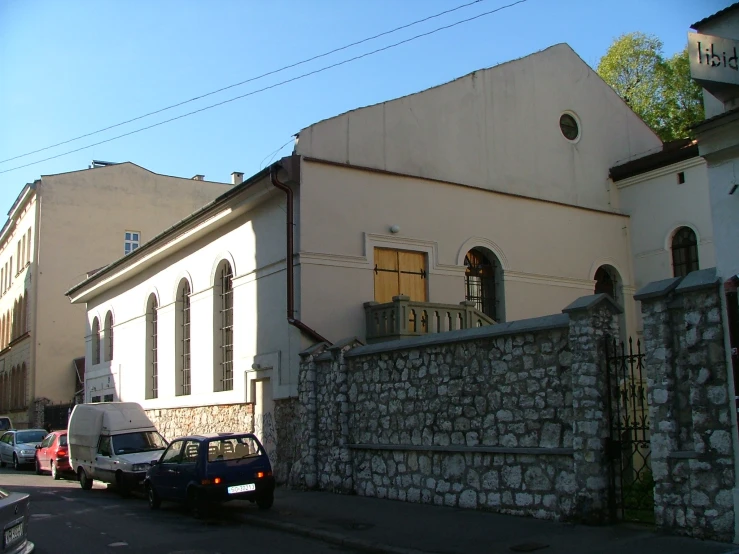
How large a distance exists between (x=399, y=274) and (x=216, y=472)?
7182 mm

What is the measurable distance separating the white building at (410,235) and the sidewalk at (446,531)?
4310 millimetres

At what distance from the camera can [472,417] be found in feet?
40.9

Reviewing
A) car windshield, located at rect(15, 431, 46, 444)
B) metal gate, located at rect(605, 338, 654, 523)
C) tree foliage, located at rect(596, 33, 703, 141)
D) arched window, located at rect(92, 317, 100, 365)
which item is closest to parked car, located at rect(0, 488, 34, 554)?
metal gate, located at rect(605, 338, 654, 523)

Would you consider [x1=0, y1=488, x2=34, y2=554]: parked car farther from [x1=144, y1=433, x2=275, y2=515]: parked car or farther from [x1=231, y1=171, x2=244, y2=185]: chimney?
[x1=231, y1=171, x2=244, y2=185]: chimney

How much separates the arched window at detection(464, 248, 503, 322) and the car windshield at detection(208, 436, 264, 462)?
323 inches

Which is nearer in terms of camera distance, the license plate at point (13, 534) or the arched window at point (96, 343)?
the license plate at point (13, 534)

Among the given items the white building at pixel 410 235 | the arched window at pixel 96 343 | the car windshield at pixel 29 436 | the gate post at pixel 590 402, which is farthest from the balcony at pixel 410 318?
the arched window at pixel 96 343

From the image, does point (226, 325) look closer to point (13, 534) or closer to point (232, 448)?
point (232, 448)

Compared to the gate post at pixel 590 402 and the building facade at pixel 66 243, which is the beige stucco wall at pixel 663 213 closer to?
the gate post at pixel 590 402

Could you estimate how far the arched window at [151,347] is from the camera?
86.5ft

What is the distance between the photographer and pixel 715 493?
9.01 metres

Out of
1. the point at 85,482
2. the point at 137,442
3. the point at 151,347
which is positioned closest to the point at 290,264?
the point at 137,442

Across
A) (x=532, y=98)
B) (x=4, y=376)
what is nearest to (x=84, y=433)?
(x=532, y=98)

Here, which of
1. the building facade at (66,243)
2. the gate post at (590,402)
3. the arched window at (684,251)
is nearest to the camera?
the gate post at (590,402)
